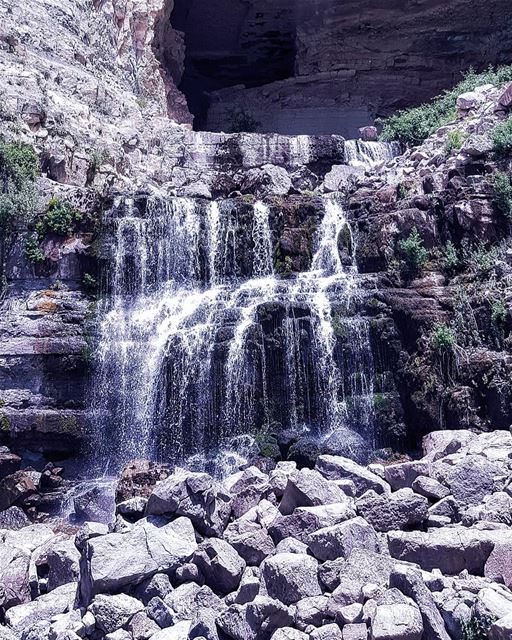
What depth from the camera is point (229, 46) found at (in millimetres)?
29609

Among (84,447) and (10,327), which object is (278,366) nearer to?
(84,447)

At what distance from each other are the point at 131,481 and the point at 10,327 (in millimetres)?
5670

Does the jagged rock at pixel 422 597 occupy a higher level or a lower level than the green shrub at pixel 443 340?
lower

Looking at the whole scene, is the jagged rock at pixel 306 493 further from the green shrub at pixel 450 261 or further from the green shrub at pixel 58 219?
the green shrub at pixel 58 219

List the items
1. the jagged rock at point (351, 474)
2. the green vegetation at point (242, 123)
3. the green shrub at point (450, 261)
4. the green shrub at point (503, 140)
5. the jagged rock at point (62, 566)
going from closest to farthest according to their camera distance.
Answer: the jagged rock at point (62, 566) → the jagged rock at point (351, 474) → the green shrub at point (450, 261) → the green shrub at point (503, 140) → the green vegetation at point (242, 123)

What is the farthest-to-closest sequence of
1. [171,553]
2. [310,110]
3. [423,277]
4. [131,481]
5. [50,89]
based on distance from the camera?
[310,110] < [50,89] < [423,277] < [131,481] < [171,553]

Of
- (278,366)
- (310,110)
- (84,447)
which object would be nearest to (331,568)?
(278,366)

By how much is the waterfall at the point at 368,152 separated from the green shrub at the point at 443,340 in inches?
380

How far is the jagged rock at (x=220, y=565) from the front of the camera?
6.66m

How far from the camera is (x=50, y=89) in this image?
19781 mm

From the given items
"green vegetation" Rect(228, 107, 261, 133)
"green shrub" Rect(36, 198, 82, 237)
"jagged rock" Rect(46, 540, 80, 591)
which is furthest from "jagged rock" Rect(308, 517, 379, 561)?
"green vegetation" Rect(228, 107, 261, 133)

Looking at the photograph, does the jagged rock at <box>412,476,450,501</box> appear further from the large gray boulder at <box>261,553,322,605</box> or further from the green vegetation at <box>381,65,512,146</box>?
the green vegetation at <box>381,65,512,146</box>

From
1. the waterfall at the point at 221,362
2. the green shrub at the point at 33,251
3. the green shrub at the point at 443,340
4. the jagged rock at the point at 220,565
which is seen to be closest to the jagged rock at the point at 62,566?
the jagged rock at the point at 220,565

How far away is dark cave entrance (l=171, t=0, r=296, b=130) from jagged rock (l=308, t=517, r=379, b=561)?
22.7 metres
